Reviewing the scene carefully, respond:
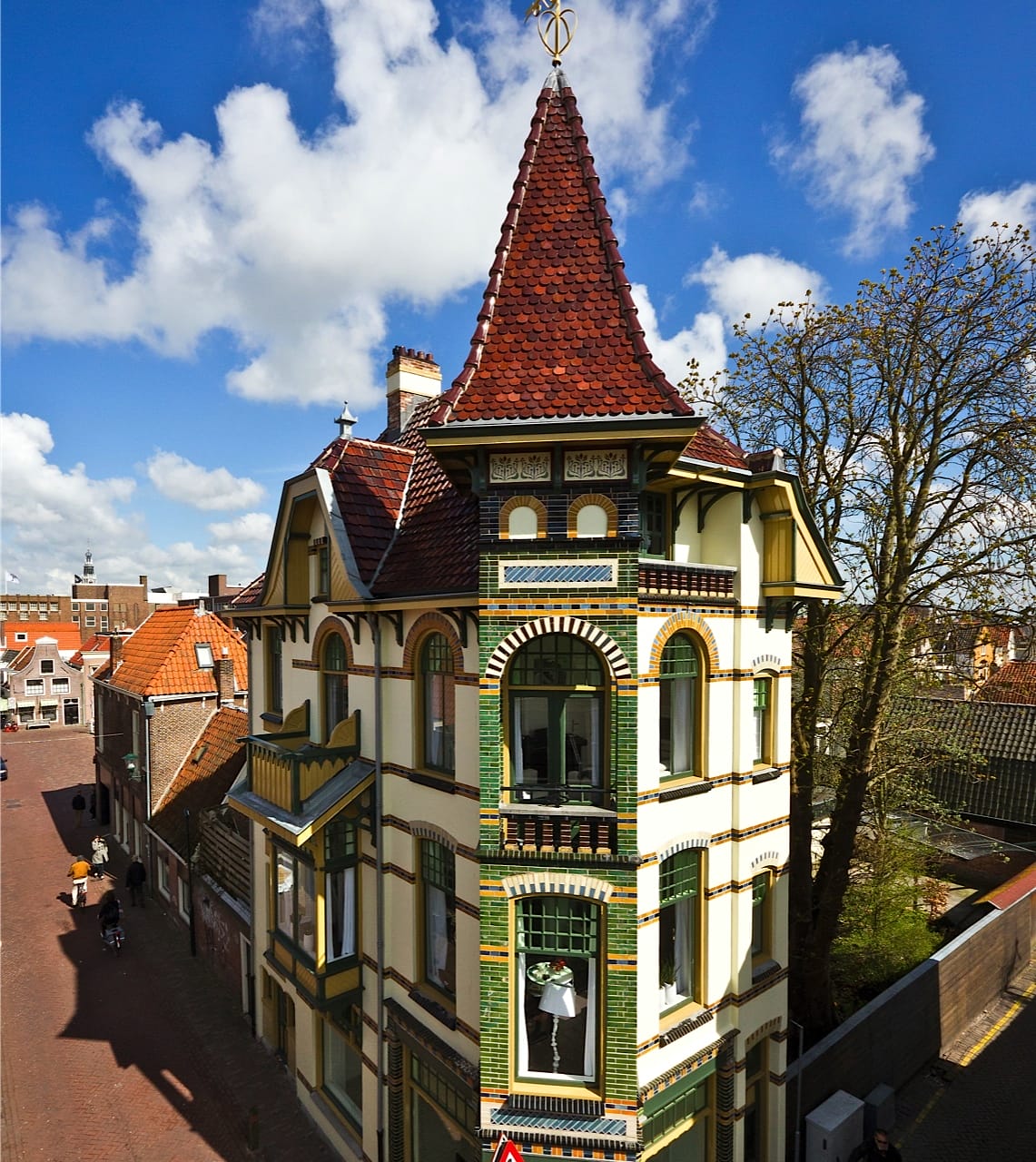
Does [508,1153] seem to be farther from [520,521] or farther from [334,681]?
[334,681]

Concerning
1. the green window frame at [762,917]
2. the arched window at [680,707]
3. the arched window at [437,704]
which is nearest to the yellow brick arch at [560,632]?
the arched window at [680,707]

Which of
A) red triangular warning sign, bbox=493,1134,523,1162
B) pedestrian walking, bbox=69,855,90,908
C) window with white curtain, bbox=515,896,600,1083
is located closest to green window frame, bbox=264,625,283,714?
window with white curtain, bbox=515,896,600,1083

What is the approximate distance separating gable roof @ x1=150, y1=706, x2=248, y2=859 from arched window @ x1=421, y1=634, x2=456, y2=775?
12.9 m

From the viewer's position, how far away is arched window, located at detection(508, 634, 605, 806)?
896 centimetres

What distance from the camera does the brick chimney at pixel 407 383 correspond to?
58.7 feet

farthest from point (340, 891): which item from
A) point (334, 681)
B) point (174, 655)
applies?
point (174, 655)

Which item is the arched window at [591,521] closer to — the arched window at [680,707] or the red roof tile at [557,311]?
the red roof tile at [557,311]

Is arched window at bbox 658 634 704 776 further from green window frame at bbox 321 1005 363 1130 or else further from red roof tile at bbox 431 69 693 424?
green window frame at bbox 321 1005 363 1130

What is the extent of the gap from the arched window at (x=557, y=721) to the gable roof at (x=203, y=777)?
15195mm

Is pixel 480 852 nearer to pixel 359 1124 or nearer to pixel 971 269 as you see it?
pixel 359 1124

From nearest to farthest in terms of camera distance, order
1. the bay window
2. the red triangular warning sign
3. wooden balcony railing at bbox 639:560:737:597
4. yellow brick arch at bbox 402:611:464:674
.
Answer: the red triangular warning sign, wooden balcony railing at bbox 639:560:737:597, yellow brick arch at bbox 402:611:464:674, the bay window

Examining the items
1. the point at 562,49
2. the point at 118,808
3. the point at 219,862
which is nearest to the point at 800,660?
the point at 562,49

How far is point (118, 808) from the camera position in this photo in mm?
29578

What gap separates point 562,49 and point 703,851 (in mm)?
12186
